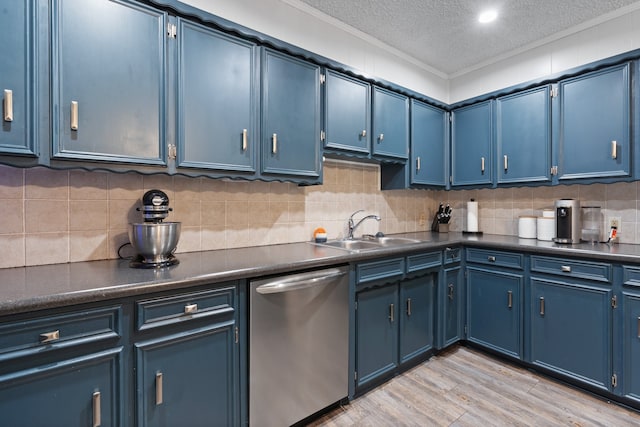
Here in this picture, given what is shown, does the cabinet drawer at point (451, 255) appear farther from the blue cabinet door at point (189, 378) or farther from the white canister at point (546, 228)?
the blue cabinet door at point (189, 378)

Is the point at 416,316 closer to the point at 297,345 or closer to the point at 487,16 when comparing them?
the point at 297,345

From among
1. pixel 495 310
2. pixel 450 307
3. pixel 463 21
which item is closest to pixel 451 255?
pixel 450 307

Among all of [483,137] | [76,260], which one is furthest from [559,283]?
[76,260]

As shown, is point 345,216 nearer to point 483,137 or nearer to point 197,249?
point 197,249

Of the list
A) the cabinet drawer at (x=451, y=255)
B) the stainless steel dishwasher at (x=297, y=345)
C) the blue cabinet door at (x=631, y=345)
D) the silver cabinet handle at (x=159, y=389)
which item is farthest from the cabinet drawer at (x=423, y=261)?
the silver cabinet handle at (x=159, y=389)

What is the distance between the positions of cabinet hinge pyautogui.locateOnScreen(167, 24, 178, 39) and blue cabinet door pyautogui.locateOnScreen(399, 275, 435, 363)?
2.03 m

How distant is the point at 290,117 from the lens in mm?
2029

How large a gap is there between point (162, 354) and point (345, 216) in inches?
70.4

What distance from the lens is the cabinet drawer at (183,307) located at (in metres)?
1.24

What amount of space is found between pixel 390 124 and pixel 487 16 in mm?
1006

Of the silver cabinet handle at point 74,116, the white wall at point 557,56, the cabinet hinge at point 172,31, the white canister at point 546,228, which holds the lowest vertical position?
the white canister at point 546,228

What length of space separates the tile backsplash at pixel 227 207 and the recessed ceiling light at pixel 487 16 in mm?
1392

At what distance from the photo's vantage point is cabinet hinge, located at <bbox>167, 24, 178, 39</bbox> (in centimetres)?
159

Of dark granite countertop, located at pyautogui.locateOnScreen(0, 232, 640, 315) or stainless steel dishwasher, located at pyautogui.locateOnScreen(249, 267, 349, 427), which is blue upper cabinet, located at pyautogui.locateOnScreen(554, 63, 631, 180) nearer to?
dark granite countertop, located at pyautogui.locateOnScreen(0, 232, 640, 315)
